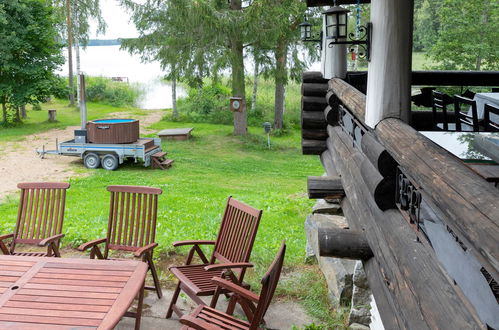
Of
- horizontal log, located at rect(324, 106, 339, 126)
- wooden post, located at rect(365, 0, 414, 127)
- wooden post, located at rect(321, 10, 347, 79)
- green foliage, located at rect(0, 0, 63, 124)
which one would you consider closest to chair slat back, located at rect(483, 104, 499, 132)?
wooden post, located at rect(365, 0, 414, 127)

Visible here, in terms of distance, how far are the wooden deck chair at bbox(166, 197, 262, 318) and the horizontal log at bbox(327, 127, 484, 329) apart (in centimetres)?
110

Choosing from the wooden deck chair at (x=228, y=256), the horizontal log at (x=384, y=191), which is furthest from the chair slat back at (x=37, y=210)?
the horizontal log at (x=384, y=191)

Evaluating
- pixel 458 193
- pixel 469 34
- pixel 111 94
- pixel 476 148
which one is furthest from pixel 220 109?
pixel 458 193

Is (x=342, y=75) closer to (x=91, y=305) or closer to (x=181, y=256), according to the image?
(x=181, y=256)

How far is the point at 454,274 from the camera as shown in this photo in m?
1.91

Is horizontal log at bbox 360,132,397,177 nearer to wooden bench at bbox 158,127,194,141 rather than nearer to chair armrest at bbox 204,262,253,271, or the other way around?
chair armrest at bbox 204,262,253,271

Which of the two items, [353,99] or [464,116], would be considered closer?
[353,99]

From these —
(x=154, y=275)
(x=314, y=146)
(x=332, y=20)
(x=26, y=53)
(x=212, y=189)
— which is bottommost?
(x=212, y=189)

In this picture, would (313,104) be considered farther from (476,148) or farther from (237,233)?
(476,148)

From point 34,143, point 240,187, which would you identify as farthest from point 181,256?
point 34,143

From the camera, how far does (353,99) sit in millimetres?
4207

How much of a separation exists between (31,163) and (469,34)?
13701mm

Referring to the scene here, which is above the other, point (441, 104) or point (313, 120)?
point (441, 104)

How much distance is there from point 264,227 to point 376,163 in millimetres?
5378
